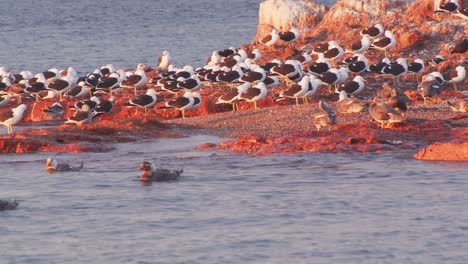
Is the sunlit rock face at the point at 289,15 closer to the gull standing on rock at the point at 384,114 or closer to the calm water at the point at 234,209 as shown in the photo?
the calm water at the point at 234,209

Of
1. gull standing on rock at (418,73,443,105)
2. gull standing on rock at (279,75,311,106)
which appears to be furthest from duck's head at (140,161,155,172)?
gull standing on rock at (418,73,443,105)

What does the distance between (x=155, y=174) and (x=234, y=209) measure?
2551 mm

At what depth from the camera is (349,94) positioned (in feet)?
92.5

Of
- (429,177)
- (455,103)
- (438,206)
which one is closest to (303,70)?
(455,103)

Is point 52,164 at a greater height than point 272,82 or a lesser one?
greater

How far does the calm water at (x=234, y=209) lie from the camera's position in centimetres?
1361

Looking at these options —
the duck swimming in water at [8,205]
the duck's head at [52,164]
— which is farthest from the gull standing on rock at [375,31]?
the duck swimming in water at [8,205]

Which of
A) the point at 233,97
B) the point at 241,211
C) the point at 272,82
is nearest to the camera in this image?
the point at 241,211

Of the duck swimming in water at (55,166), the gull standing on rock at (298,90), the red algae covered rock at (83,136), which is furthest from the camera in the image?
the gull standing on rock at (298,90)

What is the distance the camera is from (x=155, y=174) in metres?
18.3

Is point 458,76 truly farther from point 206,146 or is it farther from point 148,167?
point 148,167

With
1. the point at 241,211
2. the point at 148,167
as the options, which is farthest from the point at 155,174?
the point at 241,211

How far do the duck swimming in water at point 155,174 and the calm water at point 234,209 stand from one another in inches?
7.1

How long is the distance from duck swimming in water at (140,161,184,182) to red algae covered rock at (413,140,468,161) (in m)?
4.45
